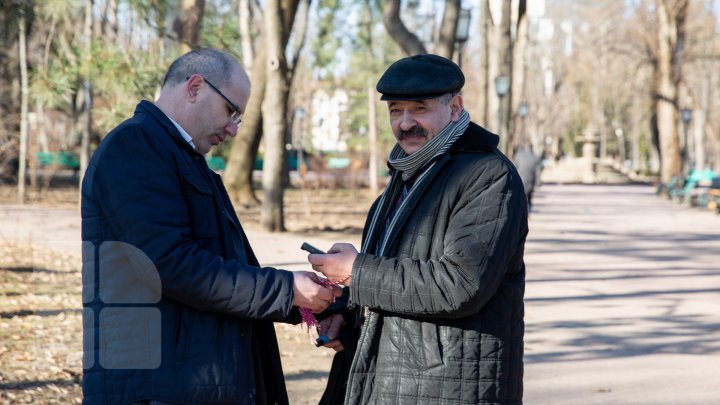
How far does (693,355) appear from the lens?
9.19m

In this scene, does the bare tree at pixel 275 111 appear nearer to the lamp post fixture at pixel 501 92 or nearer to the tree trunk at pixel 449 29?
the tree trunk at pixel 449 29

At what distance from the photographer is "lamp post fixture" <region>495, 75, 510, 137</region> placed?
22.1 meters

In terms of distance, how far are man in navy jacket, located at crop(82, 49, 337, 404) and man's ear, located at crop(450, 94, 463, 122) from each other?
0.71 meters

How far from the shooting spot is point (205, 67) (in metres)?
3.39

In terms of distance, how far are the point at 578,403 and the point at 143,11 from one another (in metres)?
13.4

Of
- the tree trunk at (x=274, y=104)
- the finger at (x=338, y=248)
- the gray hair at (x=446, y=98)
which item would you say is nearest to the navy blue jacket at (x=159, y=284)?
the finger at (x=338, y=248)

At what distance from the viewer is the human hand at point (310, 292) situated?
3.44 m

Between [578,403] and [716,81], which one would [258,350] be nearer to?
[578,403]

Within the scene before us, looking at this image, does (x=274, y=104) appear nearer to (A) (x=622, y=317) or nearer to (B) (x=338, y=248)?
(A) (x=622, y=317)

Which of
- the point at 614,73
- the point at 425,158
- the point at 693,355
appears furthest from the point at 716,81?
the point at 425,158

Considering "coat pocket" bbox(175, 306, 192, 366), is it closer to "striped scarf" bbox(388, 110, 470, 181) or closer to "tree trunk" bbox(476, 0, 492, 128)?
"striped scarf" bbox(388, 110, 470, 181)

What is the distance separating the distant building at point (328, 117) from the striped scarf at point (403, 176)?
43.6m

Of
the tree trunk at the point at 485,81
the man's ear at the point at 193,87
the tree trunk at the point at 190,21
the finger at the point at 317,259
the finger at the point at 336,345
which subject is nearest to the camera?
the man's ear at the point at 193,87

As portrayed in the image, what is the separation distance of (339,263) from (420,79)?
64 cm
